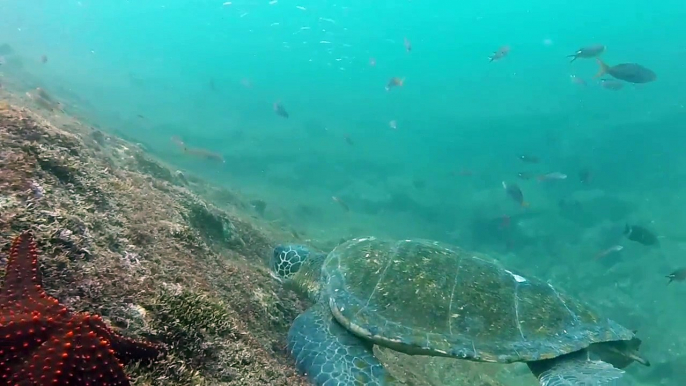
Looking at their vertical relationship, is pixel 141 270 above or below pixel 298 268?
above

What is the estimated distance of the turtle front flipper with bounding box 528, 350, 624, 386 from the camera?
376 centimetres

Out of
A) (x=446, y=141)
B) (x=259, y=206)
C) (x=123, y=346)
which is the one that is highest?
(x=123, y=346)

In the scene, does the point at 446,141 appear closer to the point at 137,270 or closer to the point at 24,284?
the point at 137,270

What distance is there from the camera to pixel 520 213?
18609 millimetres

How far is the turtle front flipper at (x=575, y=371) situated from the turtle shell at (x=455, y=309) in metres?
0.20

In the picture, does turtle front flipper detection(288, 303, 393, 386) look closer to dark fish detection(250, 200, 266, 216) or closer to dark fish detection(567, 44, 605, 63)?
dark fish detection(250, 200, 266, 216)

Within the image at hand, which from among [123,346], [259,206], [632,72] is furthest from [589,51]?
[123,346]

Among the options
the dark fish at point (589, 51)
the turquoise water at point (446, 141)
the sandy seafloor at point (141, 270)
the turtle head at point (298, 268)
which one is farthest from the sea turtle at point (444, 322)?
the dark fish at point (589, 51)

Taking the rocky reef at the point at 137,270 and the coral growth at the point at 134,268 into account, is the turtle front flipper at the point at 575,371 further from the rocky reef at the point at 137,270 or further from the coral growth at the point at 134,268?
the coral growth at the point at 134,268

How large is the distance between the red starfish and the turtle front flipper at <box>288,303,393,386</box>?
2.38 meters

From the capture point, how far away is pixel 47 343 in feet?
4.26

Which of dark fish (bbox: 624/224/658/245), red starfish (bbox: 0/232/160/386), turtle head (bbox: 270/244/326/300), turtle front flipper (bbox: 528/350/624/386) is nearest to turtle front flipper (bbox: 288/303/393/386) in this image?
turtle head (bbox: 270/244/326/300)

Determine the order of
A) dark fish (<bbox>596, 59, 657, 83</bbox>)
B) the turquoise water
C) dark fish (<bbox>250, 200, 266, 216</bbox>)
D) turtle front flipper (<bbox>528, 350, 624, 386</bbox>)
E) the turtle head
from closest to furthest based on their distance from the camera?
turtle front flipper (<bbox>528, 350, 624, 386</bbox>) → the turtle head → dark fish (<bbox>596, 59, 657, 83</bbox>) → dark fish (<bbox>250, 200, 266, 216</bbox>) → the turquoise water

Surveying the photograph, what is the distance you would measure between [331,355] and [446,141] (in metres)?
29.0
